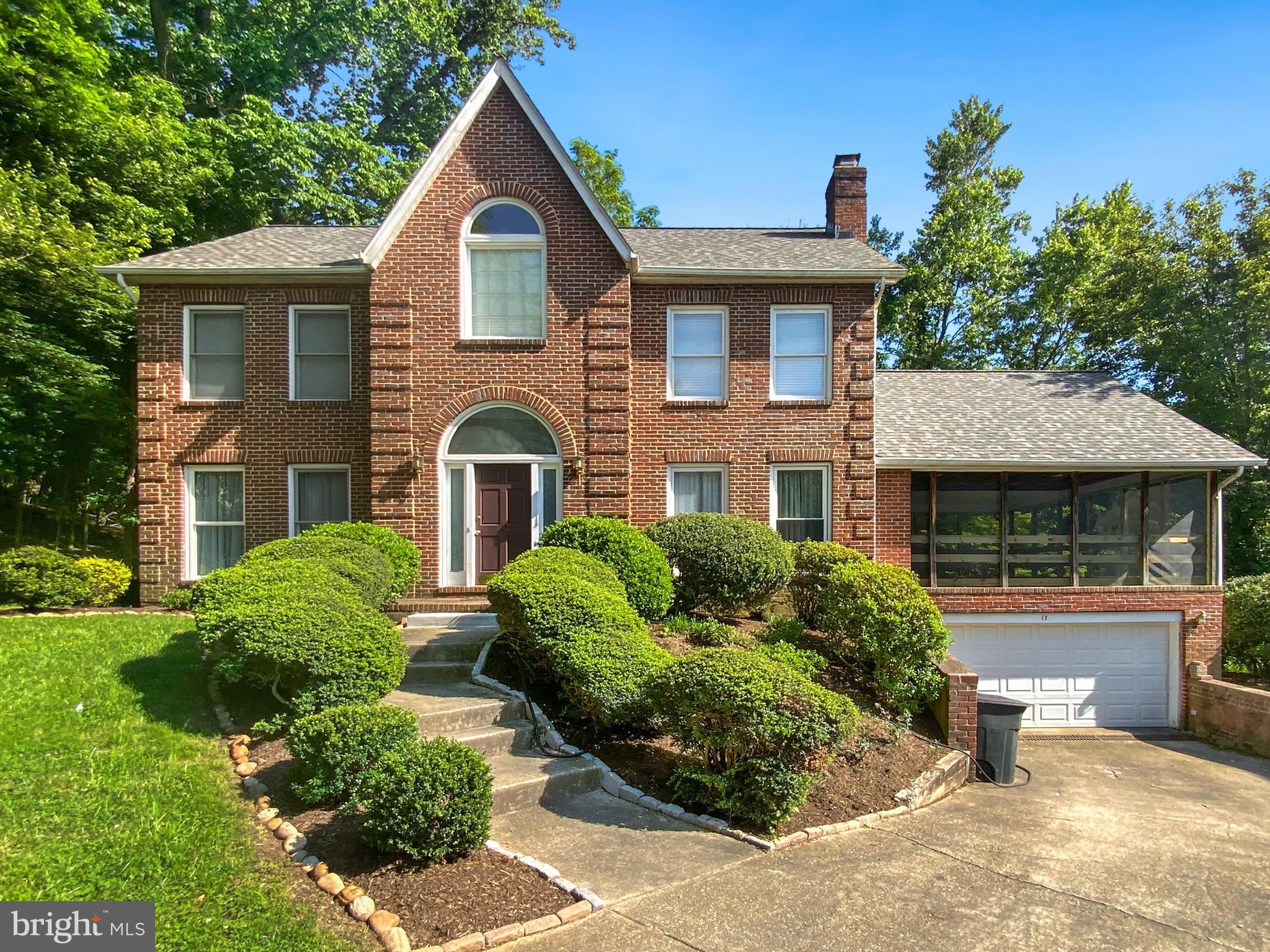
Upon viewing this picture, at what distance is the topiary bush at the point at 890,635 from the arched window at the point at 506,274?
6.80 metres

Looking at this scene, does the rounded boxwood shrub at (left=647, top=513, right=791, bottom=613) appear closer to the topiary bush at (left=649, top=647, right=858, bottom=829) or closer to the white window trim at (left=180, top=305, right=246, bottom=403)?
the topiary bush at (left=649, top=647, right=858, bottom=829)

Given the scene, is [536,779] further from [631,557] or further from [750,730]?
[631,557]

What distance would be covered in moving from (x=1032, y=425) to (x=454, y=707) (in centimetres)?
1269

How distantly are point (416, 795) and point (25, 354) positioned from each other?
15.3 meters

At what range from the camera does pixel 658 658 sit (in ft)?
23.3

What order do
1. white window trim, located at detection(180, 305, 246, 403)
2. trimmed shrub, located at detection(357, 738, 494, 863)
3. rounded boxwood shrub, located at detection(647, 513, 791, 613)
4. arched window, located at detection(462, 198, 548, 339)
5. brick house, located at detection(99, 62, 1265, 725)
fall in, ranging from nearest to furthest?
trimmed shrub, located at detection(357, 738, 494, 863), rounded boxwood shrub, located at detection(647, 513, 791, 613), brick house, located at detection(99, 62, 1265, 725), arched window, located at detection(462, 198, 548, 339), white window trim, located at detection(180, 305, 246, 403)

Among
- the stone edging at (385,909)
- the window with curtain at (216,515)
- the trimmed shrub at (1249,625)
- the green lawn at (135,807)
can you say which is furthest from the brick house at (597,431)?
the stone edging at (385,909)

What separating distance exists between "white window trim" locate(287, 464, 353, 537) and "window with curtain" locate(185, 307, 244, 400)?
1.67 m

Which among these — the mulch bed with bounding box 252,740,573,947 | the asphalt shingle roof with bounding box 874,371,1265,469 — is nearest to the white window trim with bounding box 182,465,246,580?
the mulch bed with bounding box 252,740,573,947

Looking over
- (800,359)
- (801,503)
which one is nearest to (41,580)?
(801,503)

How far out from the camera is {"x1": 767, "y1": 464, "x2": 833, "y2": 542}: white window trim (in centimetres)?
1307

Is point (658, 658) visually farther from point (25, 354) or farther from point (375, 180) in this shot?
point (375, 180)

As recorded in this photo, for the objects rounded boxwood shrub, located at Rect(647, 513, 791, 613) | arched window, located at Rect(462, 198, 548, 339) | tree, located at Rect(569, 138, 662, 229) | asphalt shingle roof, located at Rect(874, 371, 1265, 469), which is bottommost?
rounded boxwood shrub, located at Rect(647, 513, 791, 613)

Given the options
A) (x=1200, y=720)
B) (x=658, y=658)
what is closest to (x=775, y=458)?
(x=658, y=658)
